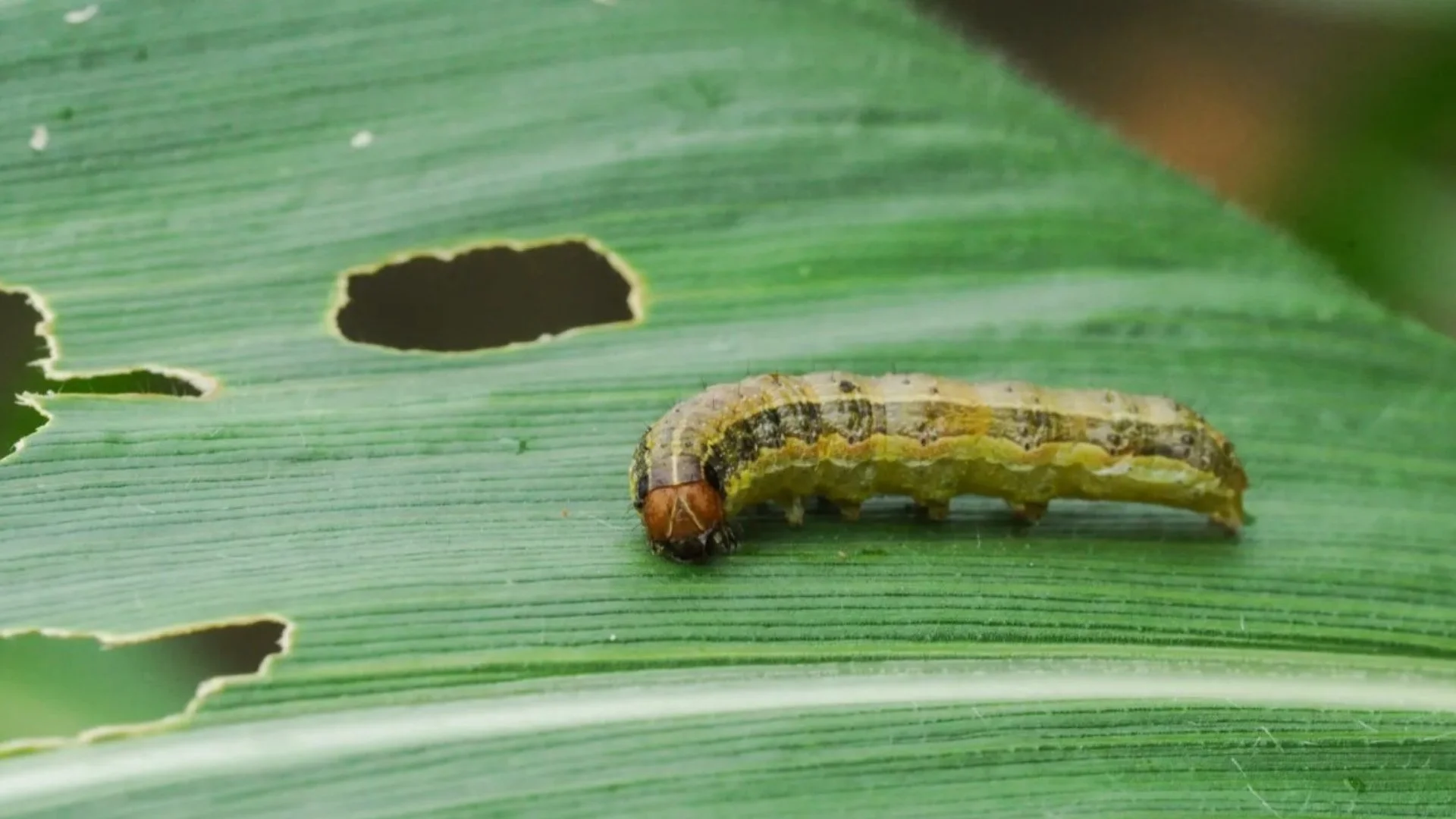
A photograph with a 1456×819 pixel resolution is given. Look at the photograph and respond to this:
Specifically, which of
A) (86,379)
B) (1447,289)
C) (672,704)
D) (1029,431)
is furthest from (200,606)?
(1447,289)

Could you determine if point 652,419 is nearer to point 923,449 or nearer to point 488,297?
point 923,449

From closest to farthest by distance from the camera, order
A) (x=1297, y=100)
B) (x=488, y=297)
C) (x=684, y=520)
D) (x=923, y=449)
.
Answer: (x=684, y=520)
(x=923, y=449)
(x=488, y=297)
(x=1297, y=100)

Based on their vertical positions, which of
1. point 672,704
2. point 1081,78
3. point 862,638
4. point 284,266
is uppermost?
point 1081,78

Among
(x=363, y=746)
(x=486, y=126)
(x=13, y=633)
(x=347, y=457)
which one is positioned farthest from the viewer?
(x=486, y=126)

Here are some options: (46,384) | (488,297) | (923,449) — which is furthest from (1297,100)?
(46,384)

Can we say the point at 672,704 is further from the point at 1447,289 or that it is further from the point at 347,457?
the point at 1447,289

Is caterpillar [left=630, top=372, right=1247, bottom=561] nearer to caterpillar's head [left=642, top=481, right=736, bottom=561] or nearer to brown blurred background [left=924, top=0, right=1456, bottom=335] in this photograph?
caterpillar's head [left=642, top=481, right=736, bottom=561]

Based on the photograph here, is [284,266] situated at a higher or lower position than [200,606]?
higher
